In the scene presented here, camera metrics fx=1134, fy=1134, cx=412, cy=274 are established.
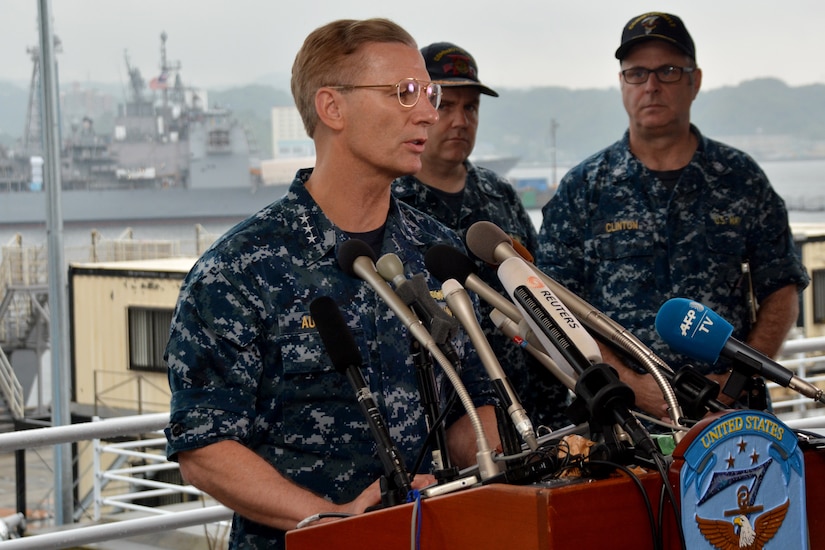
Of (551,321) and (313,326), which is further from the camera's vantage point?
(313,326)

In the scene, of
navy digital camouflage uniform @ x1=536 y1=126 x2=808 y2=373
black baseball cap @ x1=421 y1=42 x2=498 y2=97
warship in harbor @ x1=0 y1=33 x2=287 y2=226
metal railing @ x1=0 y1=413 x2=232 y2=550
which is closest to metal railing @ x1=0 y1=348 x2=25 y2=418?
warship in harbor @ x1=0 y1=33 x2=287 y2=226

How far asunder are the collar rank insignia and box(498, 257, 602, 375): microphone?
0.13 m

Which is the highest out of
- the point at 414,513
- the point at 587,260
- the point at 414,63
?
the point at 414,63

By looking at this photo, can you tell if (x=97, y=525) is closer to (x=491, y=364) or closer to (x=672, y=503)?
(x=491, y=364)

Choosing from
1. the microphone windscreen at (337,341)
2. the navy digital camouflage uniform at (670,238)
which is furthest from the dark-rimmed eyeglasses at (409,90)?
the navy digital camouflage uniform at (670,238)

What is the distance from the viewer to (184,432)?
1.43 metres

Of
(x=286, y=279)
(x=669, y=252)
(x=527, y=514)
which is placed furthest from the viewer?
(x=669, y=252)

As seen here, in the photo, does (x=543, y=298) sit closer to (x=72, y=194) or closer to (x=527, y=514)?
(x=527, y=514)

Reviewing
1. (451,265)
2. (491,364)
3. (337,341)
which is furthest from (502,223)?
(491,364)

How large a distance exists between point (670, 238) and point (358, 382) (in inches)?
58.5

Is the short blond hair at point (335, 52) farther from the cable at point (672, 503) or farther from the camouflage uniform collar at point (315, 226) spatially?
the cable at point (672, 503)

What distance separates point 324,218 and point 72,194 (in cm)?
3231

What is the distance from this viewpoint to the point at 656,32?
2.59 metres

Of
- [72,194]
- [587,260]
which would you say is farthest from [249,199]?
[587,260]
